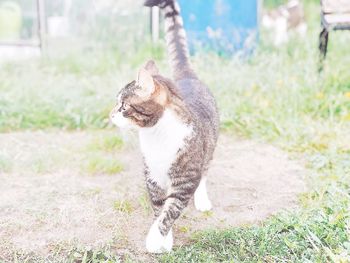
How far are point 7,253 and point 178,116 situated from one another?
3.44ft

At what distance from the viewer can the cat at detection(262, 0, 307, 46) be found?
6.64m

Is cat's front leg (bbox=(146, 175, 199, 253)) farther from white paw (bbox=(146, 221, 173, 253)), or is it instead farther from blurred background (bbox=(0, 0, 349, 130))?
blurred background (bbox=(0, 0, 349, 130))

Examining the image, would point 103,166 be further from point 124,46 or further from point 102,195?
point 124,46

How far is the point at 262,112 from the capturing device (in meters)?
4.47

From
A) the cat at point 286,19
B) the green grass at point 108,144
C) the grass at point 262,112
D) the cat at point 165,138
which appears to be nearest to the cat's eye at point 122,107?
the cat at point 165,138

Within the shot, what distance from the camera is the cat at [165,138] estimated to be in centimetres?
257

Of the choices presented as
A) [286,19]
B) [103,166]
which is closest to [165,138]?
[103,166]

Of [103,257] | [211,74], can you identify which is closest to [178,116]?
[103,257]

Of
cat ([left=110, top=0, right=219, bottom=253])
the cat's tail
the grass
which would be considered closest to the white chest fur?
cat ([left=110, top=0, right=219, bottom=253])

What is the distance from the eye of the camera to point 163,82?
266 centimetres

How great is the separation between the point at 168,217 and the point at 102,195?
28.6 inches

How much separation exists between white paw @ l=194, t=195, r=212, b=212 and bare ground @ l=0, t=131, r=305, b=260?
4 cm

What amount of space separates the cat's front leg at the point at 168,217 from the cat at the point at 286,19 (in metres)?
4.10

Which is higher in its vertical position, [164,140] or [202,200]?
[164,140]
